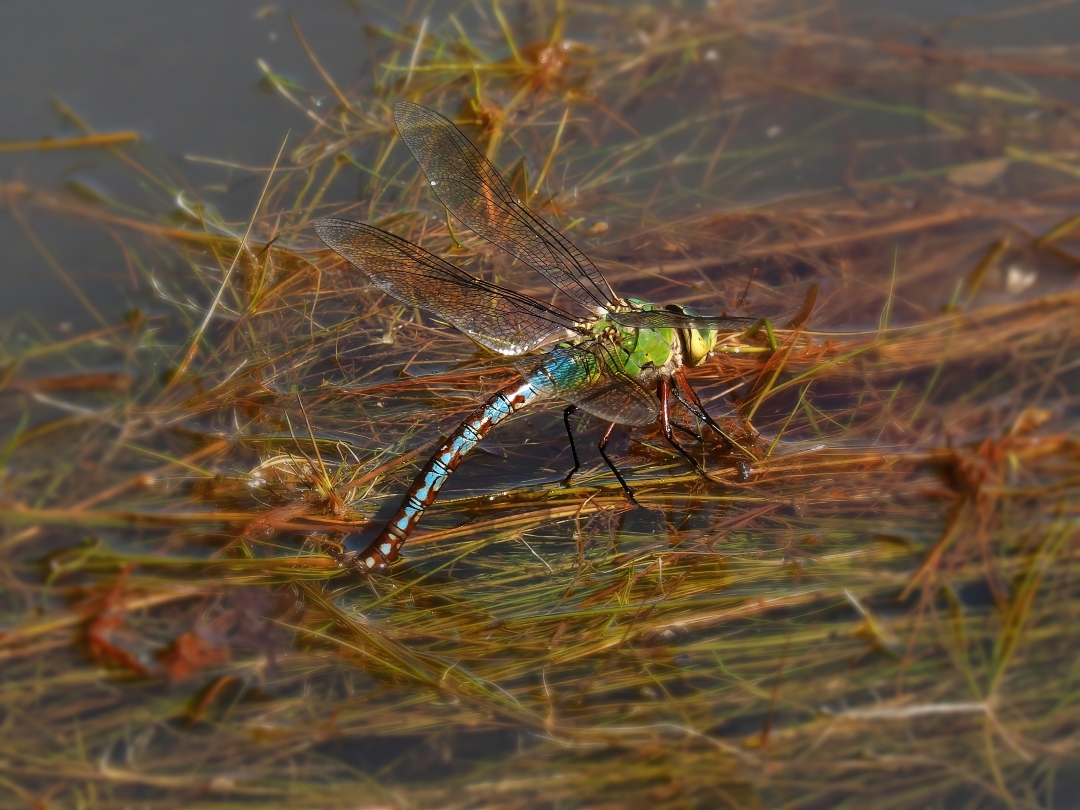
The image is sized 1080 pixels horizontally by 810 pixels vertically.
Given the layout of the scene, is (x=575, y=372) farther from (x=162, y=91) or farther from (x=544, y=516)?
(x=162, y=91)

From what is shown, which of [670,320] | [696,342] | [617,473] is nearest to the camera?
[670,320]

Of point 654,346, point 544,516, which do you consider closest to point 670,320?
point 654,346

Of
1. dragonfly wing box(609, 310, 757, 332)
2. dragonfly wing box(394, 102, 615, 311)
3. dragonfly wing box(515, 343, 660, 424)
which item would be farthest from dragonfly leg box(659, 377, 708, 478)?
dragonfly wing box(394, 102, 615, 311)

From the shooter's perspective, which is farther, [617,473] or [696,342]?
[696,342]

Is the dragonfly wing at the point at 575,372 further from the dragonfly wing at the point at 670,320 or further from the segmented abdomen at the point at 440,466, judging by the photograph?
the dragonfly wing at the point at 670,320

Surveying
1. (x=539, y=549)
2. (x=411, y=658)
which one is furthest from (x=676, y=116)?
(x=411, y=658)

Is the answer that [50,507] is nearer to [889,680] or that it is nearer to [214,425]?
[214,425]
